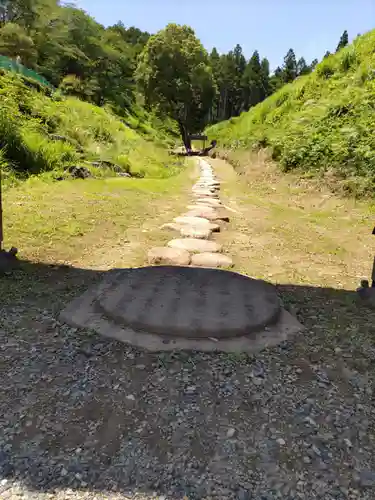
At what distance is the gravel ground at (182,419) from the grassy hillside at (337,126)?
4836 mm

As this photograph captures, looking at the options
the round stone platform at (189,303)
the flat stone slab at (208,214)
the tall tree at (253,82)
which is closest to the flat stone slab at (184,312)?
the round stone platform at (189,303)

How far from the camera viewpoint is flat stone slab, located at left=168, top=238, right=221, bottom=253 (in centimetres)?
373

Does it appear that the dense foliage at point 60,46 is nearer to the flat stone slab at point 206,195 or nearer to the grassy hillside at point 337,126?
the grassy hillside at point 337,126

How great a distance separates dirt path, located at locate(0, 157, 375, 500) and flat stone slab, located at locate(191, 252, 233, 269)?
0.85 m

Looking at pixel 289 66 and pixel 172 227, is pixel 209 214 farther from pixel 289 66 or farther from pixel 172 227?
pixel 289 66

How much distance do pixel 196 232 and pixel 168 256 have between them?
92 cm

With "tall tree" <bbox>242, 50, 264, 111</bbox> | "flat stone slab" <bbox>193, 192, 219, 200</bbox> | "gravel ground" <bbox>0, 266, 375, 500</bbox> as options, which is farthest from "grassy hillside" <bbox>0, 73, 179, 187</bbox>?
"tall tree" <bbox>242, 50, 264, 111</bbox>

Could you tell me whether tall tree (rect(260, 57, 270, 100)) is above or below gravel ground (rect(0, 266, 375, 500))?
above

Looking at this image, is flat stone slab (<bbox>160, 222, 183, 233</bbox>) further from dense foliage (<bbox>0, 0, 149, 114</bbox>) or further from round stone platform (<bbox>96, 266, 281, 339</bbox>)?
dense foliage (<bbox>0, 0, 149, 114</bbox>)

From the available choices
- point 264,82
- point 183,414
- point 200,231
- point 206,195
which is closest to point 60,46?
point 206,195

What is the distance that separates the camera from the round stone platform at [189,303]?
2211 mm

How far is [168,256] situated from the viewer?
3.44m

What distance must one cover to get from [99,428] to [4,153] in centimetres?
695

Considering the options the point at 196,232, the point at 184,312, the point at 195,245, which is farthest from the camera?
the point at 196,232
